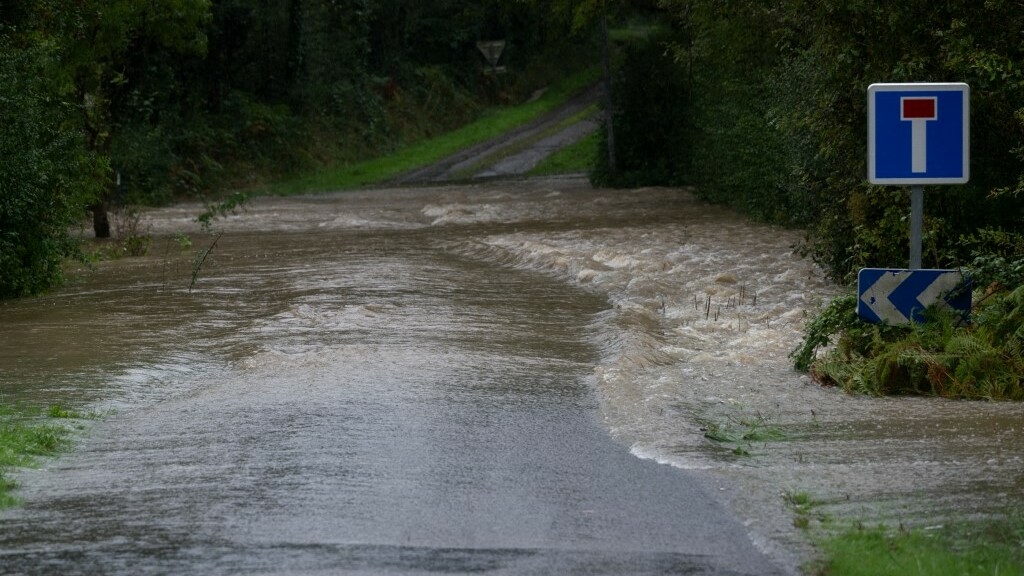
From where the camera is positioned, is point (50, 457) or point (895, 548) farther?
point (50, 457)

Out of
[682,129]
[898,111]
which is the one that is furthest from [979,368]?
[682,129]

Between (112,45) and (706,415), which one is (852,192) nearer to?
(706,415)

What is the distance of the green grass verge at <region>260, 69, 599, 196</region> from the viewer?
47.8m

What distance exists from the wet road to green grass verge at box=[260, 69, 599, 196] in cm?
3054

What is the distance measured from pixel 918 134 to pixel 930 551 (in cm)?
444

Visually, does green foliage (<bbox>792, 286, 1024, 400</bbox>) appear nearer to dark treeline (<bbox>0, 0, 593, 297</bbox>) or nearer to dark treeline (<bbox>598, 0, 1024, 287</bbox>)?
dark treeline (<bbox>598, 0, 1024, 287</bbox>)

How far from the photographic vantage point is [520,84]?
226 feet

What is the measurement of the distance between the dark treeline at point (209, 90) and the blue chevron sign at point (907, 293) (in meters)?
11.8

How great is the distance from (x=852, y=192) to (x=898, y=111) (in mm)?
6123

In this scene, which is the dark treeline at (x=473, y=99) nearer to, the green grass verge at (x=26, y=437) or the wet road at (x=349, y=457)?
the wet road at (x=349, y=457)

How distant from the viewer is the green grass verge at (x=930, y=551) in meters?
5.77

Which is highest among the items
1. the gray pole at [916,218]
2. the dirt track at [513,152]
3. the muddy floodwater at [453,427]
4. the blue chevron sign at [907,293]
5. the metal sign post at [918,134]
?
the metal sign post at [918,134]

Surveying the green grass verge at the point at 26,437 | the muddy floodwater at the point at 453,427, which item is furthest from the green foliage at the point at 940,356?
the green grass verge at the point at 26,437

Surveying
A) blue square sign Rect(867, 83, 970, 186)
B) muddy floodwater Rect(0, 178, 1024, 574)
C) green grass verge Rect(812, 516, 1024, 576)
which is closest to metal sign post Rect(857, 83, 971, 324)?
blue square sign Rect(867, 83, 970, 186)
